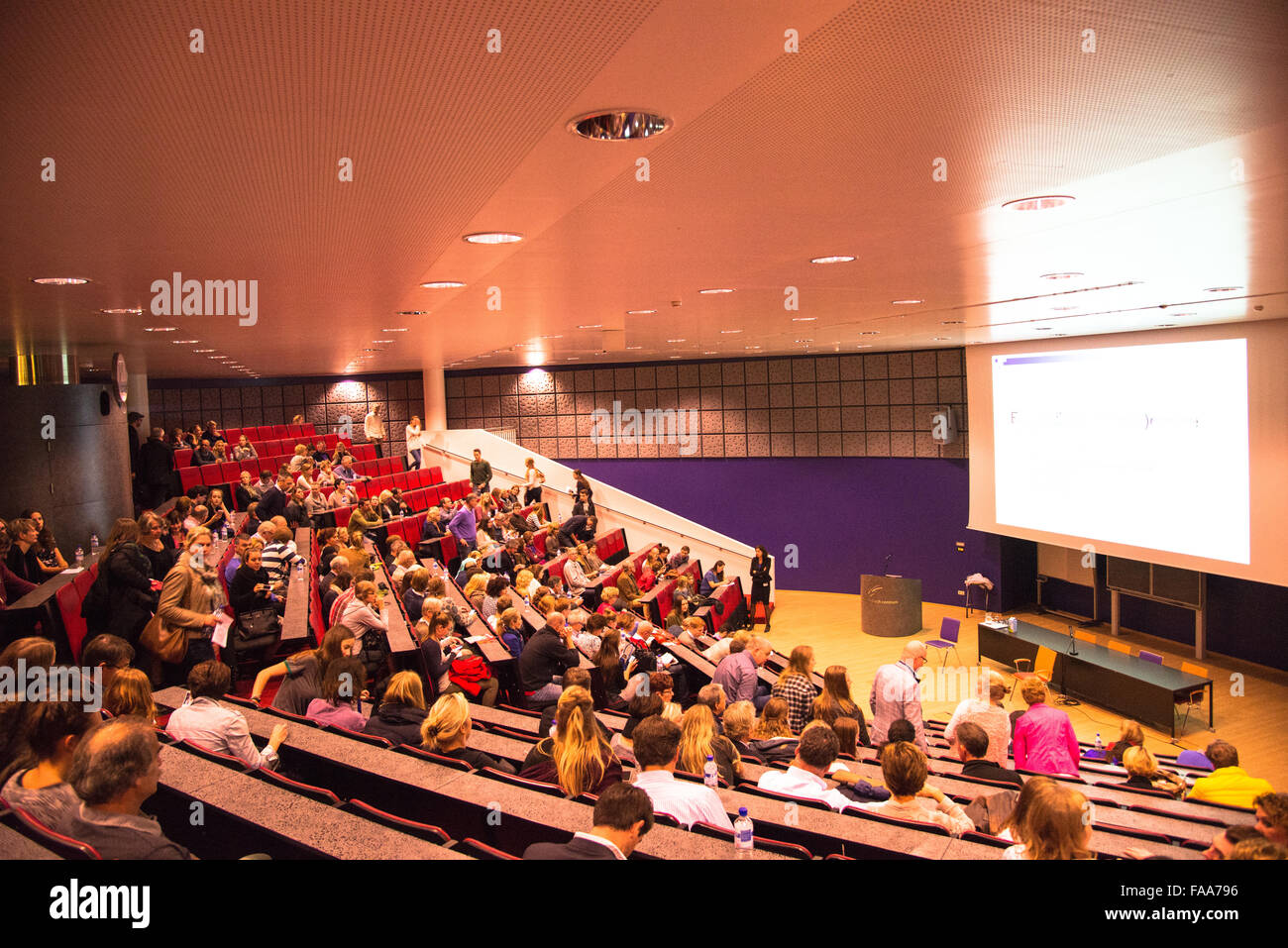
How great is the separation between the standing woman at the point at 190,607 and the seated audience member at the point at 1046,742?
5762 mm

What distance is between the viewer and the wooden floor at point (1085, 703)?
9961mm

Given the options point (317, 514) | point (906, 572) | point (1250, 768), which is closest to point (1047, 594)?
point (906, 572)

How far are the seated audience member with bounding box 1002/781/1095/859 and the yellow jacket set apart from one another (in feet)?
10.5

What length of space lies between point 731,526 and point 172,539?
496 inches

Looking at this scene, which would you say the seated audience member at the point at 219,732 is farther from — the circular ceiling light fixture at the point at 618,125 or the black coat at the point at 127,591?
the circular ceiling light fixture at the point at 618,125

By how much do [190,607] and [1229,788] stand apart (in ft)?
22.0

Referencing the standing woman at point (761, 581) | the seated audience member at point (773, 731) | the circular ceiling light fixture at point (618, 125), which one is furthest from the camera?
the standing woman at point (761, 581)

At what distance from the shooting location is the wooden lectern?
14.9 meters

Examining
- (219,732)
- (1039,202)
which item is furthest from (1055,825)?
(219,732)

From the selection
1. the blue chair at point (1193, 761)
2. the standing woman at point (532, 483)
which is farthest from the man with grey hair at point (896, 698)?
the standing woman at point (532, 483)

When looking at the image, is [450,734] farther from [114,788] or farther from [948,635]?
[948,635]

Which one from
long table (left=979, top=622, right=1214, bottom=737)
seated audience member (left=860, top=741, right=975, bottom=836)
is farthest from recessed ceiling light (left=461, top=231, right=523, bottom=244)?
long table (left=979, top=622, right=1214, bottom=737)
